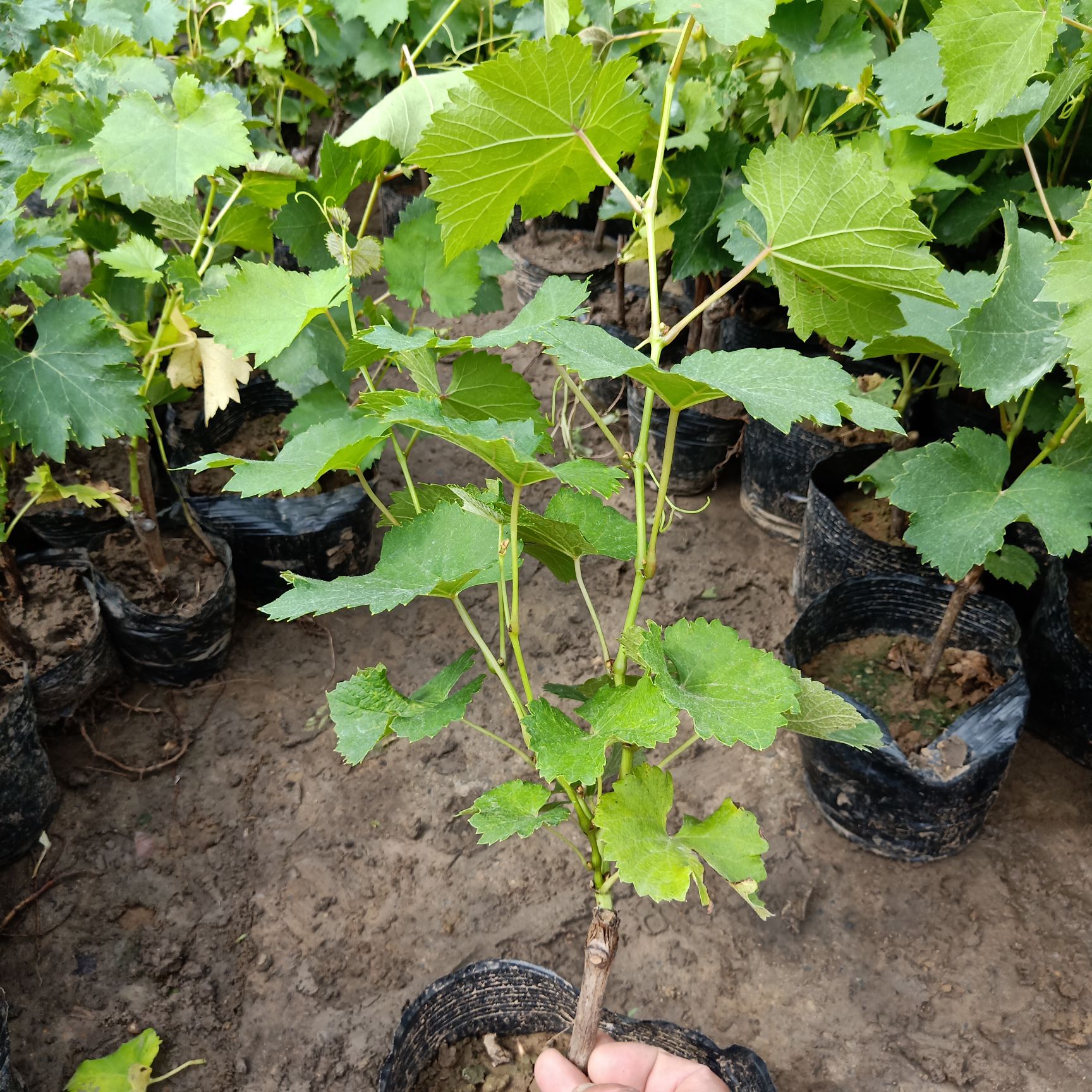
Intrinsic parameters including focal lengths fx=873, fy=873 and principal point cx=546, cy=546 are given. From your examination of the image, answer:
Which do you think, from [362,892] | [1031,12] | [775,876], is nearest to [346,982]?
[362,892]

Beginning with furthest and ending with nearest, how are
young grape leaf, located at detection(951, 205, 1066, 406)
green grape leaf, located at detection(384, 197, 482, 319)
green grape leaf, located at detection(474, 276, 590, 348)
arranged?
green grape leaf, located at detection(384, 197, 482, 319) < young grape leaf, located at detection(951, 205, 1066, 406) < green grape leaf, located at detection(474, 276, 590, 348)

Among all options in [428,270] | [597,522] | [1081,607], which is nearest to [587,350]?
[597,522]

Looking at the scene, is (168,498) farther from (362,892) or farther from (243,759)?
(362,892)

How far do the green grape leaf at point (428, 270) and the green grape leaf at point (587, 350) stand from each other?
1.00 m

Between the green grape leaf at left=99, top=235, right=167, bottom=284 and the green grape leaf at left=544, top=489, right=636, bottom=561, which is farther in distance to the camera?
the green grape leaf at left=99, top=235, right=167, bottom=284

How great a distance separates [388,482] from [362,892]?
1.37 meters

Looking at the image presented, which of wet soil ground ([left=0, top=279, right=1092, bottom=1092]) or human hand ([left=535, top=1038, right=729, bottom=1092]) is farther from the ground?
human hand ([left=535, top=1038, right=729, bottom=1092])

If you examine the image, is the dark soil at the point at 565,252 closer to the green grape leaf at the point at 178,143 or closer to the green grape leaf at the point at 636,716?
the green grape leaf at the point at 178,143

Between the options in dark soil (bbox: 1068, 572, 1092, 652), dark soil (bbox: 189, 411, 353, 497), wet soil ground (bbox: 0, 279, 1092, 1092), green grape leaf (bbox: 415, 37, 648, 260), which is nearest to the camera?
green grape leaf (bbox: 415, 37, 648, 260)

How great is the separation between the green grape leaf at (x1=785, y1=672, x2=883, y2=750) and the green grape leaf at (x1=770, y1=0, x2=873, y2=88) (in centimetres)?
121

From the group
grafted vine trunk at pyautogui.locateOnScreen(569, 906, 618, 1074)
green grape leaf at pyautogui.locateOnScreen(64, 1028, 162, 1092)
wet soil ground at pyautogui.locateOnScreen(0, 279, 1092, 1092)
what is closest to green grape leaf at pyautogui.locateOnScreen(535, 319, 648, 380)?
grafted vine trunk at pyautogui.locateOnScreen(569, 906, 618, 1074)

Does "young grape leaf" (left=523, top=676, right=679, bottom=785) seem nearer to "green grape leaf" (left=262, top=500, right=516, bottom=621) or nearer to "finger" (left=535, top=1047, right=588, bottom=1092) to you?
"green grape leaf" (left=262, top=500, right=516, bottom=621)

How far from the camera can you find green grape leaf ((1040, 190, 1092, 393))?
103cm

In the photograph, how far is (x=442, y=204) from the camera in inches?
42.1
